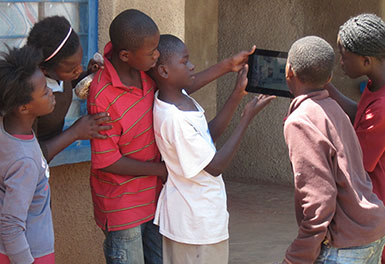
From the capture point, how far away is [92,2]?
3646 mm

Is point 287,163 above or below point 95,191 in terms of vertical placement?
below

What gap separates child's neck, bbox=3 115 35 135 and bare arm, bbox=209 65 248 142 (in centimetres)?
96

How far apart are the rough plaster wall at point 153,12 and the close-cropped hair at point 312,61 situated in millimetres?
1249

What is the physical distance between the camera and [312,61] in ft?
8.95

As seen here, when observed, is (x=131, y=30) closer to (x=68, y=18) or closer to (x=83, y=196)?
(x=68, y=18)

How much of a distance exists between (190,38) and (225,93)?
138 cm

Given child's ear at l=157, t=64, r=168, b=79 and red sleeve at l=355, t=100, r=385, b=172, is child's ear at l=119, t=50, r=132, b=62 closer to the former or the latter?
child's ear at l=157, t=64, r=168, b=79

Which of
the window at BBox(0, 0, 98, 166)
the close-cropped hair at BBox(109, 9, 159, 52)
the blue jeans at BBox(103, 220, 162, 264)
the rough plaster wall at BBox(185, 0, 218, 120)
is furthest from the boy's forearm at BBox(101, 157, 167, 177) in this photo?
the rough plaster wall at BBox(185, 0, 218, 120)

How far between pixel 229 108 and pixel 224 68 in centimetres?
25

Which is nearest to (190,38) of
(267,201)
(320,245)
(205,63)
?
(205,63)

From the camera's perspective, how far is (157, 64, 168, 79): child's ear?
2998 mm

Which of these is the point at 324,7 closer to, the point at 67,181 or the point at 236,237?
the point at 236,237

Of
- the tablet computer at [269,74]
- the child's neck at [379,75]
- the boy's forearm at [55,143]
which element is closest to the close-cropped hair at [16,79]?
the boy's forearm at [55,143]

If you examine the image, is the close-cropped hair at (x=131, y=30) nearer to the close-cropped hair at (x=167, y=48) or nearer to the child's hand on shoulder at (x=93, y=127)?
the close-cropped hair at (x=167, y=48)
